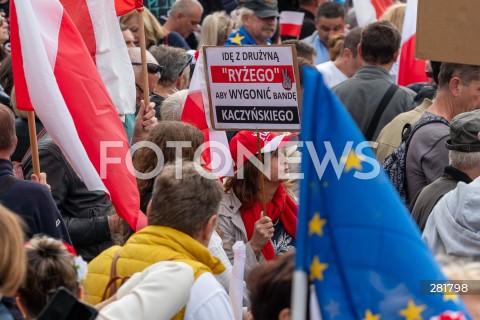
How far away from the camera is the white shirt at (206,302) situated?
158 inches

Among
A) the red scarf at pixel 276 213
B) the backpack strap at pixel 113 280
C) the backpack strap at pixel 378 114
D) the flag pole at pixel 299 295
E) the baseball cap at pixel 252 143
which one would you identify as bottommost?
the backpack strap at pixel 378 114

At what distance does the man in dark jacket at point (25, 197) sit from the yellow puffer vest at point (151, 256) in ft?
2.48

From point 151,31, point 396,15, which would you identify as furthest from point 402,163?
point 396,15

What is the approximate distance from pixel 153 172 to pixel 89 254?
749 millimetres

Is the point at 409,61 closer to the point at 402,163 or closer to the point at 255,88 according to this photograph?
the point at 402,163

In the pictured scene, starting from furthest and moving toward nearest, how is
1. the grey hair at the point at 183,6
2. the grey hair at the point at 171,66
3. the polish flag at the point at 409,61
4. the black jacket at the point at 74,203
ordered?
the grey hair at the point at 183,6 < the polish flag at the point at 409,61 < the grey hair at the point at 171,66 < the black jacket at the point at 74,203

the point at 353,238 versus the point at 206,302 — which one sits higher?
the point at 353,238

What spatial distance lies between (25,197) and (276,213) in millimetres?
1558

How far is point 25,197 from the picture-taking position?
16.1ft

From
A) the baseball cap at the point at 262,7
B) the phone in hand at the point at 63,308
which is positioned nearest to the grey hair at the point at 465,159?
the phone in hand at the point at 63,308

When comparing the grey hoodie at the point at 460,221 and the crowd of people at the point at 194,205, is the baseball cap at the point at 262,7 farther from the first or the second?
the grey hoodie at the point at 460,221

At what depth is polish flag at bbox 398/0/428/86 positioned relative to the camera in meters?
9.75

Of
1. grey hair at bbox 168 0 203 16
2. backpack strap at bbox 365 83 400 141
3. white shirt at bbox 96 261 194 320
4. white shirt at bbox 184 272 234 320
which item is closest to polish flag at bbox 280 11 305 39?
grey hair at bbox 168 0 203 16

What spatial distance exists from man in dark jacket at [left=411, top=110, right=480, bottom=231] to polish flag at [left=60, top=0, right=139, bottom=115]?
1.91 m
